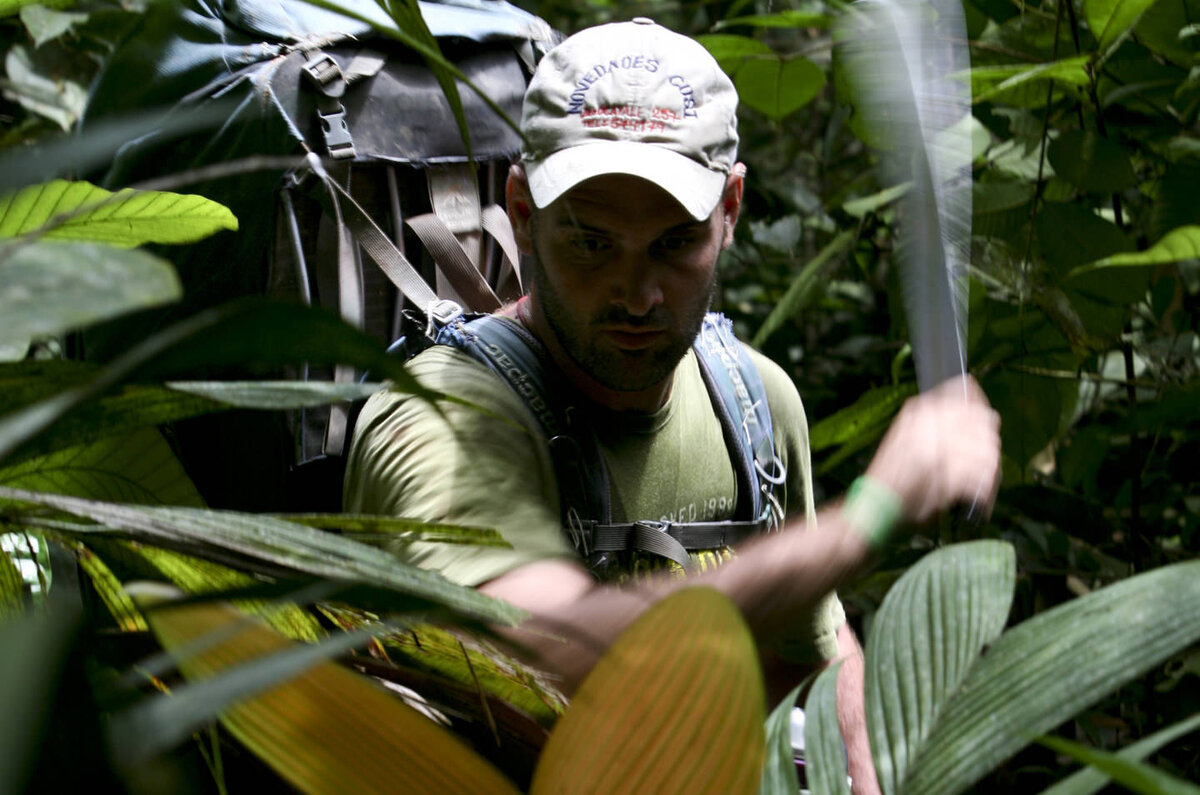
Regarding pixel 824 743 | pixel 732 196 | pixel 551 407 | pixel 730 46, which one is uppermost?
pixel 824 743

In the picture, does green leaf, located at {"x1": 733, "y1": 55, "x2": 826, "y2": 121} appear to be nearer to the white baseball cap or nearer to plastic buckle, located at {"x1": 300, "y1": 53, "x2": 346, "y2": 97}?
the white baseball cap

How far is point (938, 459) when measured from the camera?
0.85 metres

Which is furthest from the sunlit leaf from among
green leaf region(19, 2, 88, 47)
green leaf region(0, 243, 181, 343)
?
green leaf region(19, 2, 88, 47)

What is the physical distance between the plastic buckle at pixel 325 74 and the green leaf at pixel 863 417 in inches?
27.8

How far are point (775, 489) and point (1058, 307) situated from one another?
1.40 ft

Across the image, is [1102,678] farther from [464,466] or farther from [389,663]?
[464,466]

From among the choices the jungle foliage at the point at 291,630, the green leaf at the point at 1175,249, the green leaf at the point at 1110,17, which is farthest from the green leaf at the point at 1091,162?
the jungle foliage at the point at 291,630

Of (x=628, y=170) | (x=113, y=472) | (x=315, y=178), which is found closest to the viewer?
(x=113, y=472)

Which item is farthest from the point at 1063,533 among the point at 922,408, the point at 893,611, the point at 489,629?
the point at 489,629

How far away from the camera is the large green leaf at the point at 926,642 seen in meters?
0.41

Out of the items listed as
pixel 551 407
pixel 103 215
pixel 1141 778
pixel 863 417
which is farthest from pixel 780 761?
pixel 863 417

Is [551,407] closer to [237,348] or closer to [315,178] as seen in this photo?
[315,178]

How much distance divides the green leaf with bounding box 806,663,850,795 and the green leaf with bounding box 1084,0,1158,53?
1.07m

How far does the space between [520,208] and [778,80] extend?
1.74 ft
